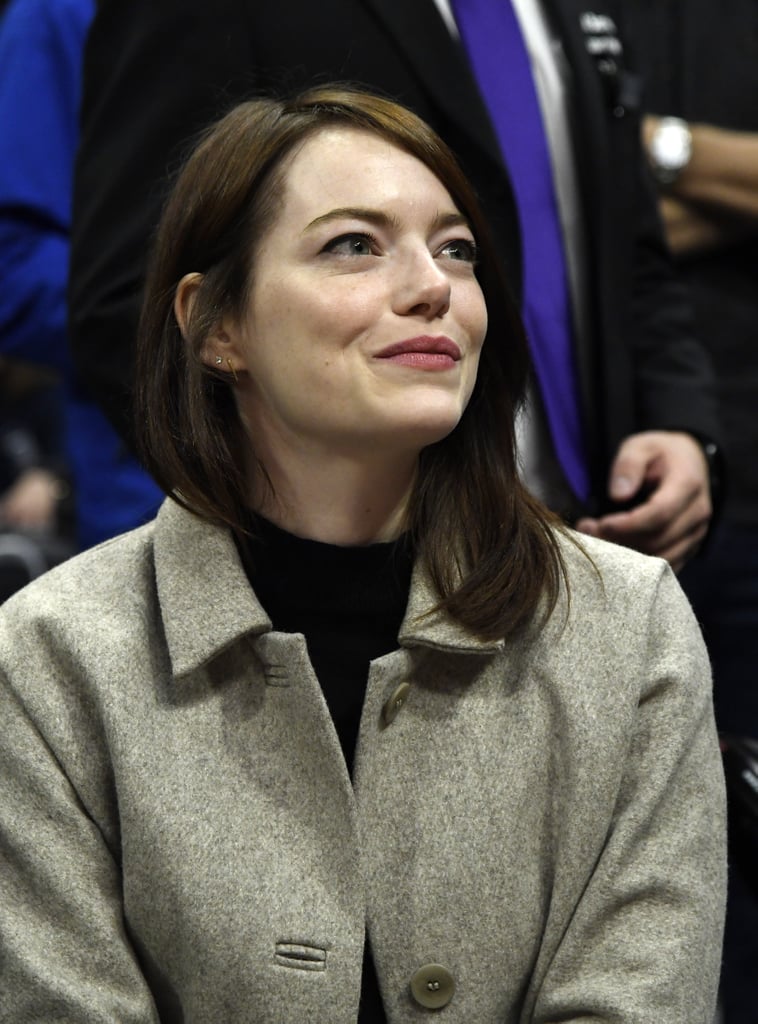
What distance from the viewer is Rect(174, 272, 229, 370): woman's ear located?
1.91 meters

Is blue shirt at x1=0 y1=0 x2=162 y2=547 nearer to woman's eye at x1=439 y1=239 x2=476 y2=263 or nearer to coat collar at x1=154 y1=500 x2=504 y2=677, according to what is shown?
coat collar at x1=154 y1=500 x2=504 y2=677

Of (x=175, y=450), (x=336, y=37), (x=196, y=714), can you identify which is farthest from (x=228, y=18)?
(x=196, y=714)

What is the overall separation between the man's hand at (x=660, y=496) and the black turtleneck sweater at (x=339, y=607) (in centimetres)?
49

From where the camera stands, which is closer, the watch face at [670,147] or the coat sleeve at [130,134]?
the coat sleeve at [130,134]

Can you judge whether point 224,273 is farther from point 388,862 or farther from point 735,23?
point 735,23

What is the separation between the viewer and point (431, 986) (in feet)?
5.82

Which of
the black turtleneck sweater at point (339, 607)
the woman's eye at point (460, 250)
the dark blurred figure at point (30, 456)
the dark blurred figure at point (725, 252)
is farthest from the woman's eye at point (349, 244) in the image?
the dark blurred figure at point (30, 456)

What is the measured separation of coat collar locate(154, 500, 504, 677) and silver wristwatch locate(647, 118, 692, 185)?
4.01 feet

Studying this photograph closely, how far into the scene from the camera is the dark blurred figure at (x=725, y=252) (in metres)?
2.72

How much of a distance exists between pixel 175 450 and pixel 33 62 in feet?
3.87

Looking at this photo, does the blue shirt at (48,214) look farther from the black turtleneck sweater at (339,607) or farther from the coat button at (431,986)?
the coat button at (431,986)

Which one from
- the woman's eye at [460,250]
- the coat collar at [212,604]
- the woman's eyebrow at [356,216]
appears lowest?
the coat collar at [212,604]

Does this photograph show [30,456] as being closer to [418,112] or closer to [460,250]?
[418,112]

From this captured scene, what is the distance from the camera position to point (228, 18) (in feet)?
7.14
